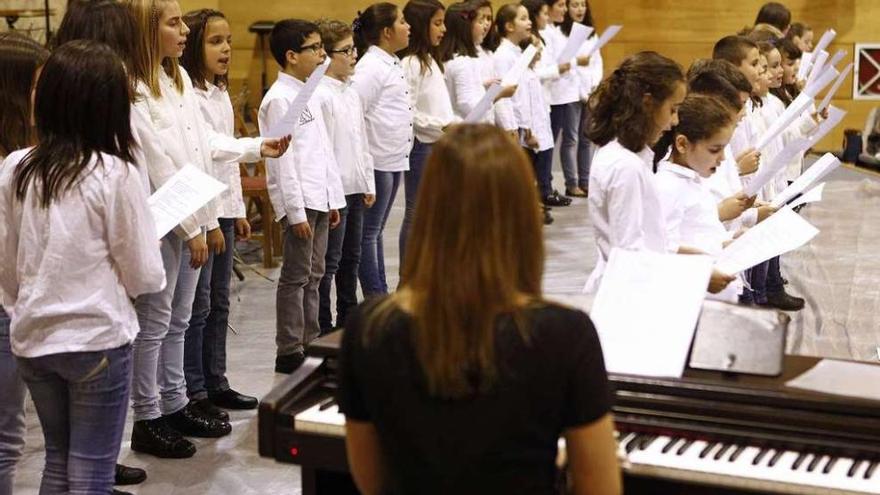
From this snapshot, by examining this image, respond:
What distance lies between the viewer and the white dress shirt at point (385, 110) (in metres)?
5.46

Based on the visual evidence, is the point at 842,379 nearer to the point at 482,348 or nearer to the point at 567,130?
the point at 482,348

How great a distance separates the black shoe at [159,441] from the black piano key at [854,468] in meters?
2.32

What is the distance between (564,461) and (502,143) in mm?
559

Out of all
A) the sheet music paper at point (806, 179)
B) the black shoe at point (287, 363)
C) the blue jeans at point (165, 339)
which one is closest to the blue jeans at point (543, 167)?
the black shoe at point (287, 363)

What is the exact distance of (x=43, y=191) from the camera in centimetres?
263

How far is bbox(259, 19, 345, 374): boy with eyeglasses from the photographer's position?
15.1ft

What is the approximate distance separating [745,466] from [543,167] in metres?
6.06

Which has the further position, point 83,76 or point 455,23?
point 455,23

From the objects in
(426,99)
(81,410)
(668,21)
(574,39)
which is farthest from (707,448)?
(668,21)

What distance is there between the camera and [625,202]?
3.22 m

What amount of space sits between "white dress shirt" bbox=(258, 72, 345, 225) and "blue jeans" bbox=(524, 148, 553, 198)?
3.30 meters

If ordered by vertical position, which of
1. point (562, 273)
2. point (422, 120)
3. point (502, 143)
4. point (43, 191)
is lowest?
point (562, 273)

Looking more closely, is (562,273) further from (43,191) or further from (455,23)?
(43,191)

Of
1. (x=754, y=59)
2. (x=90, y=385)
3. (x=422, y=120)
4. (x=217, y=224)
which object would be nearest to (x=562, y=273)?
(x=422, y=120)
